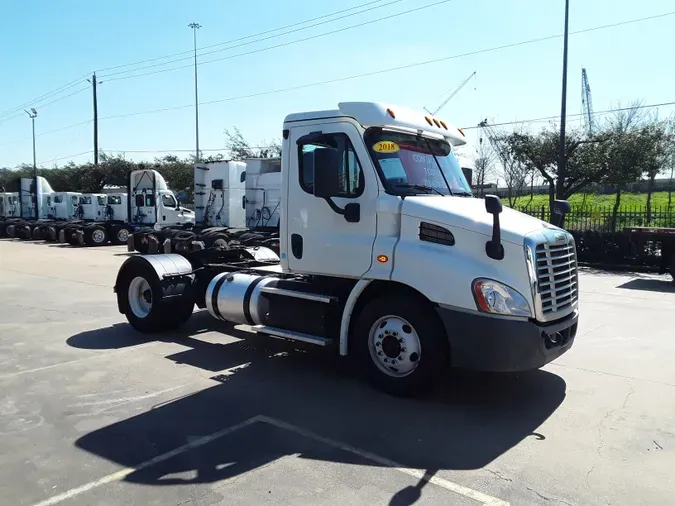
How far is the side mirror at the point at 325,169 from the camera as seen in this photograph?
5.58 m

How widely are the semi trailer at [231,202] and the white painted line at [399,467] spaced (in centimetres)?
1550

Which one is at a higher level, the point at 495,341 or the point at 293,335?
the point at 495,341

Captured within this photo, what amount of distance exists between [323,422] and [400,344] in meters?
1.10

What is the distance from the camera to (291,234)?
6.64 m

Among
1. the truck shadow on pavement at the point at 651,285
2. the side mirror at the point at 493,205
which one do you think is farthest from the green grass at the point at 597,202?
the side mirror at the point at 493,205

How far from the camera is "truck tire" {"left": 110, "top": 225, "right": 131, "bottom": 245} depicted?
30.0 m

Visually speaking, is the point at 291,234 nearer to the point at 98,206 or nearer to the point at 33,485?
the point at 33,485

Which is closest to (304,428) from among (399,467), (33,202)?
(399,467)

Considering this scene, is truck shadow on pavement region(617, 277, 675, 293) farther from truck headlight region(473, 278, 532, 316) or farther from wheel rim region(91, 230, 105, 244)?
wheel rim region(91, 230, 105, 244)

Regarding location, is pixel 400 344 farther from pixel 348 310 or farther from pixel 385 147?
pixel 385 147

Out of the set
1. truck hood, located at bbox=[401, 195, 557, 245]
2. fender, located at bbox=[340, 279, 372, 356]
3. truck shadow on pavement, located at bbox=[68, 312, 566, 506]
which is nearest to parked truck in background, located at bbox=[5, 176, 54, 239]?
truck shadow on pavement, located at bbox=[68, 312, 566, 506]

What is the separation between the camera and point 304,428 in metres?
4.98

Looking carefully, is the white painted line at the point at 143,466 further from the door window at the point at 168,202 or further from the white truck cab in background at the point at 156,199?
the door window at the point at 168,202

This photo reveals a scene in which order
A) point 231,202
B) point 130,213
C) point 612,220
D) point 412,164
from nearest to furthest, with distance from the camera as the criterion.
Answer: point 412,164 → point 612,220 → point 231,202 → point 130,213
